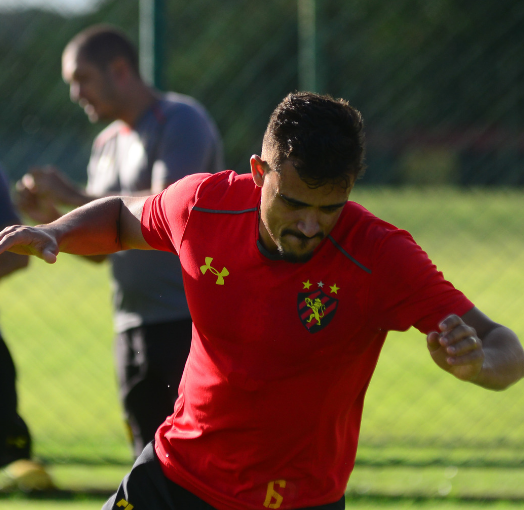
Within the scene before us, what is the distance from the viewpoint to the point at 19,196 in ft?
11.8

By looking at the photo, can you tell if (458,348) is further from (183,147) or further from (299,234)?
(183,147)

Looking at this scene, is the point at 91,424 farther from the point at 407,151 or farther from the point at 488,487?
the point at 407,151

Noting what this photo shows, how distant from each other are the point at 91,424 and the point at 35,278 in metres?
6.18

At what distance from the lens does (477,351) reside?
1.73m

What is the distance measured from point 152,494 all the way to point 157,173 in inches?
59.9

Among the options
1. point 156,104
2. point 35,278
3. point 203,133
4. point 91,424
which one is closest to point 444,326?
point 203,133

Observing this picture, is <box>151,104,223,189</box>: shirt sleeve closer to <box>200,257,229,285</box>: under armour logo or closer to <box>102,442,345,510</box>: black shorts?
<box>200,257,229,285</box>: under armour logo

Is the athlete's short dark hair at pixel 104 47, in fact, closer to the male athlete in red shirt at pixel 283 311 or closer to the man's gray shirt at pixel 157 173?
the man's gray shirt at pixel 157 173

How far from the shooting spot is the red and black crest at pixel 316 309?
2062 mm

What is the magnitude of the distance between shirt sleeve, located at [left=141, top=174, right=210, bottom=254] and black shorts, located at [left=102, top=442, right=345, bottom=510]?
675 millimetres

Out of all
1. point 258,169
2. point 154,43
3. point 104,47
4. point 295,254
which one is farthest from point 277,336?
point 154,43

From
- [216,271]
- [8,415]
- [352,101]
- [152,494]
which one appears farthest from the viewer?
[352,101]

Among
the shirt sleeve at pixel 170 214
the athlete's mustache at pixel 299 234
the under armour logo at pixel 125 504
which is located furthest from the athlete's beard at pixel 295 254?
the under armour logo at pixel 125 504

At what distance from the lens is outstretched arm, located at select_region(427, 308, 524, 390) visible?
1721mm
